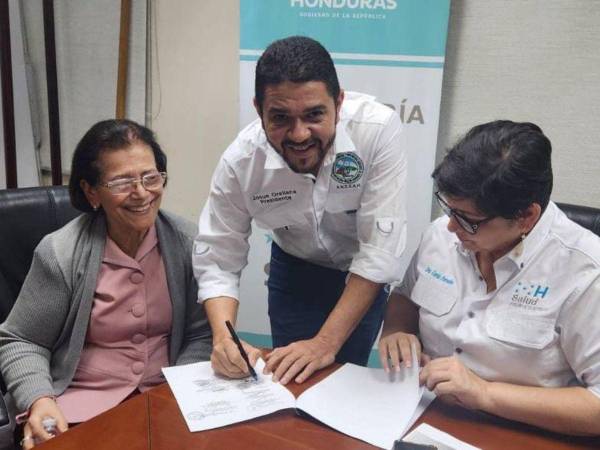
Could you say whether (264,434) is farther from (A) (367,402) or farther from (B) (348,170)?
(B) (348,170)

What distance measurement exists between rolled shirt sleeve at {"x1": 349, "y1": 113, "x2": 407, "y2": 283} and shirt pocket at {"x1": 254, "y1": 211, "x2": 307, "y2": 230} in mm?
179

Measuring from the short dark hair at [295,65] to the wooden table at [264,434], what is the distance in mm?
689

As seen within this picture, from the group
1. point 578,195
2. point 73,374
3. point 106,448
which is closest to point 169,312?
point 73,374

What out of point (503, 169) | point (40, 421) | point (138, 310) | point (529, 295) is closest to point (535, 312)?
point (529, 295)

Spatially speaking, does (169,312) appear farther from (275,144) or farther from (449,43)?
(449,43)

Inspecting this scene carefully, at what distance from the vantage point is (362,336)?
1648 mm

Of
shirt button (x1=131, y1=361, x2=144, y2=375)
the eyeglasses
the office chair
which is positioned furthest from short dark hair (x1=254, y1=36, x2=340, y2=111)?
the office chair

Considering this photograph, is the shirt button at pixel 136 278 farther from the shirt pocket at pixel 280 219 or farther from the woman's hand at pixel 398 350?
the woman's hand at pixel 398 350

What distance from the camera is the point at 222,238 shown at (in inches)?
57.2

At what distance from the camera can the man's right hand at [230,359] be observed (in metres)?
1.17

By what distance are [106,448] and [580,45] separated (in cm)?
206

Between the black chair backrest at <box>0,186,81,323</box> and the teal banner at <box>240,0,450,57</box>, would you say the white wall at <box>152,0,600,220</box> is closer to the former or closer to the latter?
the teal banner at <box>240,0,450,57</box>

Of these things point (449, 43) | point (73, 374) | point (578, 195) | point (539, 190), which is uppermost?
point (449, 43)

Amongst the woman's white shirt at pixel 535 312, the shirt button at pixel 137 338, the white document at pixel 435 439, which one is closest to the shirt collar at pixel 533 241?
the woman's white shirt at pixel 535 312
